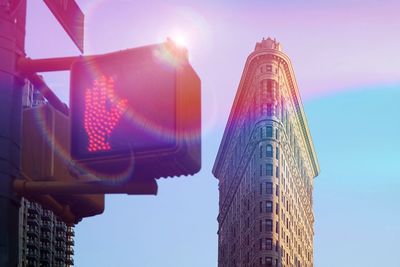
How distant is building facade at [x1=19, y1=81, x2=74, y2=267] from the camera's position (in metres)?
140

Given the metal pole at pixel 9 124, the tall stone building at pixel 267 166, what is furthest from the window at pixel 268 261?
the metal pole at pixel 9 124

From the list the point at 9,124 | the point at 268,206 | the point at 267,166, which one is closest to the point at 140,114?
the point at 9,124

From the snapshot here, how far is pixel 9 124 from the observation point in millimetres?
4051

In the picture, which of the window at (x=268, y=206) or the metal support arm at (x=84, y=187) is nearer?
the metal support arm at (x=84, y=187)

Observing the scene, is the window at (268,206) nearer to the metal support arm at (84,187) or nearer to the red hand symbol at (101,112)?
the metal support arm at (84,187)

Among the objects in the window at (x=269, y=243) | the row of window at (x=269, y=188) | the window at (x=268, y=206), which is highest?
the row of window at (x=269, y=188)

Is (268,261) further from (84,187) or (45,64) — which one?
(84,187)

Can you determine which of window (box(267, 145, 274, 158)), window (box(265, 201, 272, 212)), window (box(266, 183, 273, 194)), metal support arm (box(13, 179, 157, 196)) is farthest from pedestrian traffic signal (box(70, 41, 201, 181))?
window (box(267, 145, 274, 158))

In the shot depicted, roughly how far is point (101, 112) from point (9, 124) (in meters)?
1.01

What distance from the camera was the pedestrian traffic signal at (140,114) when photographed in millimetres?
3029

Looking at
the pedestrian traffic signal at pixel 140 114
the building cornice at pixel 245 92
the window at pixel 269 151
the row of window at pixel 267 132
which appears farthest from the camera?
the building cornice at pixel 245 92

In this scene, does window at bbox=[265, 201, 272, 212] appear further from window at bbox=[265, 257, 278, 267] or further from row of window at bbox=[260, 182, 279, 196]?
window at bbox=[265, 257, 278, 267]

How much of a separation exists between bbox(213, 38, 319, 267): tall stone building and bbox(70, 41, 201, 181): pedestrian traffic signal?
362 feet

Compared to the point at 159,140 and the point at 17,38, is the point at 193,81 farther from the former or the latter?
the point at 17,38
